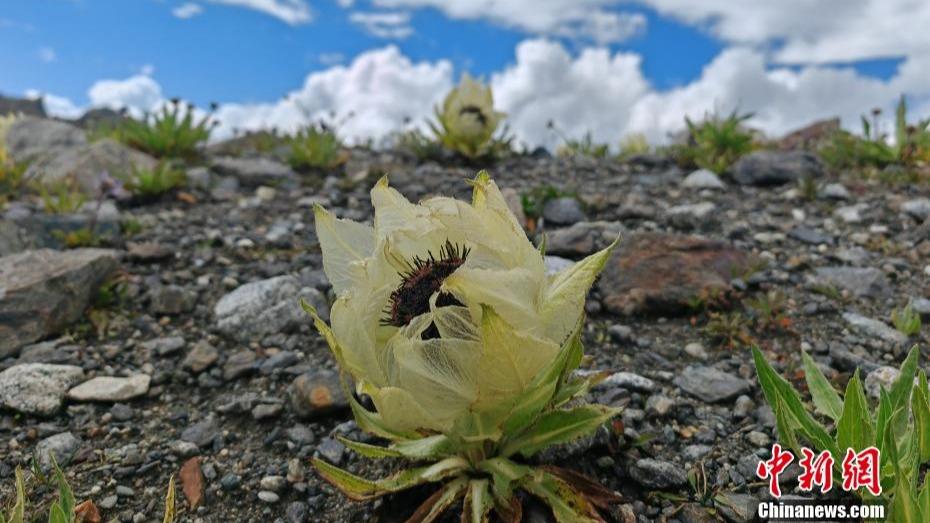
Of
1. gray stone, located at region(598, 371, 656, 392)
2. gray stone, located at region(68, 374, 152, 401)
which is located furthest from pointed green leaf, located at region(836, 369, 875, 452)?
gray stone, located at region(68, 374, 152, 401)

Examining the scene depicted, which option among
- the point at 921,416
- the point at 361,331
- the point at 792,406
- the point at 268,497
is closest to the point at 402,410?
the point at 361,331

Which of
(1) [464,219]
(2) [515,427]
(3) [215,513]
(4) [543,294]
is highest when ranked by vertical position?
(1) [464,219]

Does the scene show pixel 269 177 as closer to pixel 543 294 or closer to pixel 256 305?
pixel 256 305

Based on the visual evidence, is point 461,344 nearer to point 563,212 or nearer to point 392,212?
point 392,212

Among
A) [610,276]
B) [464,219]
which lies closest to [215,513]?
[464,219]

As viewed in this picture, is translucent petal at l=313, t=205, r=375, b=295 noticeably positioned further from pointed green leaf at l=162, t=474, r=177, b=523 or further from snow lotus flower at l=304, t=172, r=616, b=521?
pointed green leaf at l=162, t=474, r=177, b=523

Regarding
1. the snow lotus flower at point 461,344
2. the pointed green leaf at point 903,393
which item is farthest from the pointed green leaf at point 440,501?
the pointed green leaf at point 903,393
